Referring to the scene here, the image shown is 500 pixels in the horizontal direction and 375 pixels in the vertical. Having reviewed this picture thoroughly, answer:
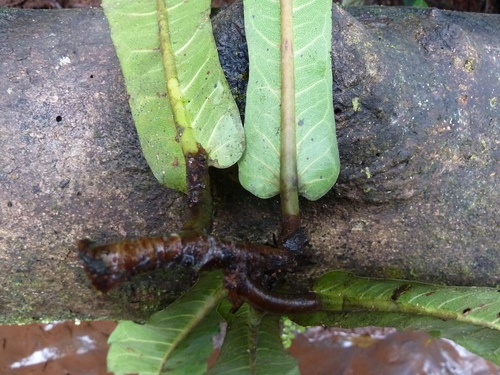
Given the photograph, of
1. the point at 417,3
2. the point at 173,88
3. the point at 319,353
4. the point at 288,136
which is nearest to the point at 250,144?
the point at 288,136

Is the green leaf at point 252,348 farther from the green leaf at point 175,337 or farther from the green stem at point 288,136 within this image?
the green stem at point 288,136

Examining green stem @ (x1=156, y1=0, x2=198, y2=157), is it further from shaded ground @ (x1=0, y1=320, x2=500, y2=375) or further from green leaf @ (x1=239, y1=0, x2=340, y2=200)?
shaded ground @ (x1=0, y1=320, x2=500, y2=375)

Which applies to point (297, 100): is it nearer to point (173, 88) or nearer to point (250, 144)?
point (250, 144)

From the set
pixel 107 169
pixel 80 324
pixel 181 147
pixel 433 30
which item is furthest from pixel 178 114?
pixel 80 324

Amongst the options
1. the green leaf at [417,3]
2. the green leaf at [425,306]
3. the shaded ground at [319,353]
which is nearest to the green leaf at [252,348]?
the green leaf at [425,306]

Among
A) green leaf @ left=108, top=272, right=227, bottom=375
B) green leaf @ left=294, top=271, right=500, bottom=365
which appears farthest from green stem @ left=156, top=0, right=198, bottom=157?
green leaf @ left=294, top=271, right=500, bottom=365

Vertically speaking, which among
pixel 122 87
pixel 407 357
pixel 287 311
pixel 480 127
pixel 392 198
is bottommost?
pixel 407 357

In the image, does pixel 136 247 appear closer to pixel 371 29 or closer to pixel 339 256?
pixel 339 256

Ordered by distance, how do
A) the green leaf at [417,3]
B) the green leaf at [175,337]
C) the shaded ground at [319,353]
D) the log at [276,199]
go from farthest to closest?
the green leaf at [417,3]
the shaded ground at [319,353]
the log at [276,199]
the green leaf at [175,337]
